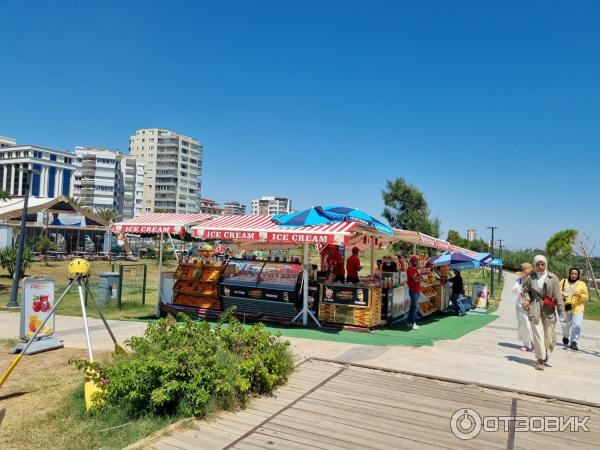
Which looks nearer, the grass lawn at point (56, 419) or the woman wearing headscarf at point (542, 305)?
the grass lawn at point (56, 419)

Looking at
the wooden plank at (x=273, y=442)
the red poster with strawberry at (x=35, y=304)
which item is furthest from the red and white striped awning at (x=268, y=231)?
the wooden plank at (x=273, y=442)

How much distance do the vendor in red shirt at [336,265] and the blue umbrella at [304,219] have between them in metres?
1.81

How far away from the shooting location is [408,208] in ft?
114

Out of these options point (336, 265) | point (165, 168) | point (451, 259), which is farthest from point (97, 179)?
point (336, 265)

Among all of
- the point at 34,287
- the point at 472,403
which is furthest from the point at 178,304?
the point at 472,403

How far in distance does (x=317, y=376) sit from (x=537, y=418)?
8.75 feet

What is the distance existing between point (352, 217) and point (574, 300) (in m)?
4.64

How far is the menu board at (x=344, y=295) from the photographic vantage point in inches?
396

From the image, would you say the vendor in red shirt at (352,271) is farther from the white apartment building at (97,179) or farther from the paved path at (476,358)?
the white apartment building at (97,179)

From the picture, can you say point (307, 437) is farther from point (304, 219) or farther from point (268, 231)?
point (304, 219)

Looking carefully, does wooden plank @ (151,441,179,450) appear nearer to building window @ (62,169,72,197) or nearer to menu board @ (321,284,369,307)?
menu board @ (321,284,369,307)

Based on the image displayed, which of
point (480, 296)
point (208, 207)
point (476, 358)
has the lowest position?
point (476, 358)

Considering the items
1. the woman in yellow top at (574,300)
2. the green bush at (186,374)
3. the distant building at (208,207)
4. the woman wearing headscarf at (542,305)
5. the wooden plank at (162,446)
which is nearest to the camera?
the wooden plank at (162,446)

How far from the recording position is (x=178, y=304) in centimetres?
1184
